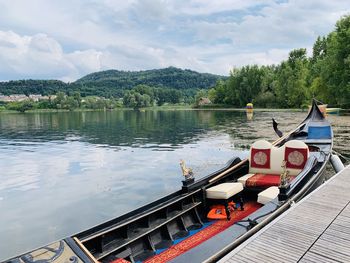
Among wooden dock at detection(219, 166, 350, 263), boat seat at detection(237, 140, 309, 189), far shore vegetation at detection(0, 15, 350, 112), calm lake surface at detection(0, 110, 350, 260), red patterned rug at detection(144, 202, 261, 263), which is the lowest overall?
calm lake surface at detection(0, 110, 350, 260)

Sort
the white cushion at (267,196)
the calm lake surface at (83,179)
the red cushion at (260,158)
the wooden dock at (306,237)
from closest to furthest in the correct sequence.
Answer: the wooden dock at (306,237)
the white cushion at (267,196)
the red cushion at (260,158)
the calm lake surface at (83,179)

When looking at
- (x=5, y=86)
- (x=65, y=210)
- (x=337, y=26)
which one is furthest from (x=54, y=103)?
(x=65, y=210)

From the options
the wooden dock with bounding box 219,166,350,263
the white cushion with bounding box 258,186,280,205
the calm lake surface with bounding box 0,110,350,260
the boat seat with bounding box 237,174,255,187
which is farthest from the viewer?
the calm lake surface with bounding box 0,110,350,260

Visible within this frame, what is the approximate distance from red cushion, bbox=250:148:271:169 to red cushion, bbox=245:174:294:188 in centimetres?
40

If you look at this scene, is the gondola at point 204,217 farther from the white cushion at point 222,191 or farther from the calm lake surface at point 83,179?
the calm lake surface at point 83,179

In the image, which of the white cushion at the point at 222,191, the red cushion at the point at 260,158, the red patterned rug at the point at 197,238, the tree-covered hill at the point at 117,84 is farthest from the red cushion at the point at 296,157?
the tree-covered hill at the point at 117,84

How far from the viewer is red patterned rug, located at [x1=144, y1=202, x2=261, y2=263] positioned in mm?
5091

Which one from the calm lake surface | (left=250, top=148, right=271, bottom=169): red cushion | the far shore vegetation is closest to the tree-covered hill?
the far shore vegetation

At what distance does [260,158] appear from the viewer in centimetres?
823

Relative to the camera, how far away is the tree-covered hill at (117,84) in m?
148

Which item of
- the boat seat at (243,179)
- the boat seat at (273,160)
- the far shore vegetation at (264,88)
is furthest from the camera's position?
the far shore vegetation at (264,88)

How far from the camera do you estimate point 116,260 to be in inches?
171

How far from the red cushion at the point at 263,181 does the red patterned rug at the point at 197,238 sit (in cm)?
45

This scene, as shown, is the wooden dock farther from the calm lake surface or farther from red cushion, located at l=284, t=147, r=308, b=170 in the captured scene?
the calm lake surface
